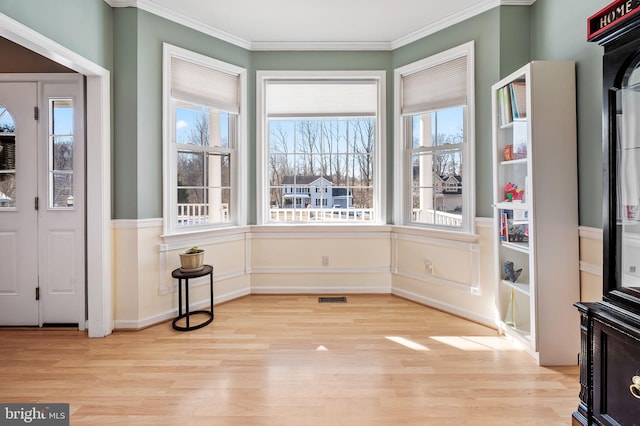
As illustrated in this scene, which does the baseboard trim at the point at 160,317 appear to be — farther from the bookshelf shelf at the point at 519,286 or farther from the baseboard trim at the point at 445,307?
the bookshelf shelf at the point at 519,286

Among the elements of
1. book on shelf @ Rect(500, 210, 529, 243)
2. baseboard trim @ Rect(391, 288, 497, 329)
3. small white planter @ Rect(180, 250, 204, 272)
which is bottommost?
baseboard trim @ Rect(391, 288, 497, 329)

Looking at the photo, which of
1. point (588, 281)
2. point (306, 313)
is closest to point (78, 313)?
point (306, 313)

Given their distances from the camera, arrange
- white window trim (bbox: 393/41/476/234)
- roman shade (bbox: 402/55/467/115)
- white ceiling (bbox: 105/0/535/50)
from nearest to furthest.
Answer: white ceiling (bbox: 105/0/535/50) < white window trim (bbox: 393/41/476/234) < roman shade (bbox: 402/55/467/115)

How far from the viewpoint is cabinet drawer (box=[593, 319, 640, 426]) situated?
1384 millimetres

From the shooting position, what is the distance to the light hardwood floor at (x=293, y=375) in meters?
1.82

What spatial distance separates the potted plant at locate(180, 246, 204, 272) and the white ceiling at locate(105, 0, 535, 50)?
2.21m

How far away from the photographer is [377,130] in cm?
382

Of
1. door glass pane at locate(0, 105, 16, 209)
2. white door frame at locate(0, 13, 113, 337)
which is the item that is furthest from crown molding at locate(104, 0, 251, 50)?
door glass pane at locate(0, 105, 16, 209)

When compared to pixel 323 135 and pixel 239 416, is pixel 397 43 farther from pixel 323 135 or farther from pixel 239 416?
pixel 239 416

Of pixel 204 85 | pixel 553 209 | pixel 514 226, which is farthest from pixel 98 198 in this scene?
pixel 553 209

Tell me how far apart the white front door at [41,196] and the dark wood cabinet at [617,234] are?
366 centimetres

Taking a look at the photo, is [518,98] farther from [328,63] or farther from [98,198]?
[98,198]

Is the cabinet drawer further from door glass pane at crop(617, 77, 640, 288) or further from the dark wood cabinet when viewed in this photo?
door glass pane at crop(617, 77, 640, 288)

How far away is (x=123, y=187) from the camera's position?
2.95 meters
